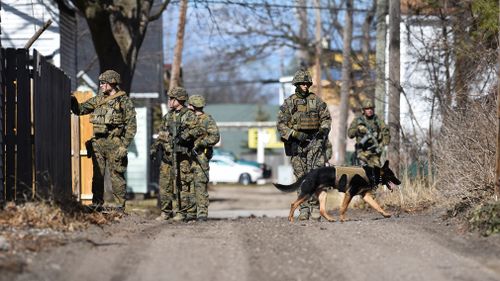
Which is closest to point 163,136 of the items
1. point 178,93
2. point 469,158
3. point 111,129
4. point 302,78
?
point 178,93

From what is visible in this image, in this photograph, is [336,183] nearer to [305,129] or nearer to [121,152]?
[305,129]

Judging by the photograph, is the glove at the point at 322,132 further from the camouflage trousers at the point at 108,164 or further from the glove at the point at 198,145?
the camouflage trousers at the point at 108,164

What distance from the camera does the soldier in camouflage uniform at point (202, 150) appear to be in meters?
13.7

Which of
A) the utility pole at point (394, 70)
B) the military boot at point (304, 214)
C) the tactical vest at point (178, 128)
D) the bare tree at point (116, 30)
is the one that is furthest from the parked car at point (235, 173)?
the military boot at point (304, 214)

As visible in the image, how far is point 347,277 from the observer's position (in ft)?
27.2

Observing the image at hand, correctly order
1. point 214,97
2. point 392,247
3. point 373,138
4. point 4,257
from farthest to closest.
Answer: point 214,97
point 373,138
point 392,247
point 4,257

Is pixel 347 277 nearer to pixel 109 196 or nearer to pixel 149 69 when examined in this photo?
pixel 109 196

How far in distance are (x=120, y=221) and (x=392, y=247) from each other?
391 centimetres

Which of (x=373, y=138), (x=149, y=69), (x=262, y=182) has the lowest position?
(x=262, y=182)

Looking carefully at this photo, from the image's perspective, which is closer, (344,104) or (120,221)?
(120,221)

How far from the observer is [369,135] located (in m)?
17.2

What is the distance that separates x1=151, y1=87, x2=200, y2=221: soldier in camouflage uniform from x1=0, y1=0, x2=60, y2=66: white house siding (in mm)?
8943

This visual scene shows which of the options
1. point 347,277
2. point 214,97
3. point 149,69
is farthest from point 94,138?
point 214,97

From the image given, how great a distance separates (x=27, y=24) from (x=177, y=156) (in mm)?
9714
